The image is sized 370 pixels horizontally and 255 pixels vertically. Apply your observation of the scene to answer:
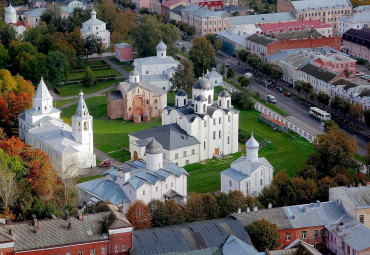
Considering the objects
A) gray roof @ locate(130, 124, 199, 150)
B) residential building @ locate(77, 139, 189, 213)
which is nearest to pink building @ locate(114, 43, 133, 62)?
gray roof @ locate(130, 124, 199, 150)

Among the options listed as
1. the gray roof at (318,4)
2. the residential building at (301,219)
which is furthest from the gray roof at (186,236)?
the gray roof at (318,4)

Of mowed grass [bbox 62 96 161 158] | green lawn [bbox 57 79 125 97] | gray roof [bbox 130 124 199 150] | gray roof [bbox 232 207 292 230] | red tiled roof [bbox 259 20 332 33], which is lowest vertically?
green lawn [bbox 57 79 125 97]

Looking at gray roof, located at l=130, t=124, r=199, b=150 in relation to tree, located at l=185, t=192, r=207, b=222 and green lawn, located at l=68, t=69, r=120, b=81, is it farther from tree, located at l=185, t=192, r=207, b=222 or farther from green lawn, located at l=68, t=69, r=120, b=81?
green lawn, located at l=68, t=69, r=120, b=81

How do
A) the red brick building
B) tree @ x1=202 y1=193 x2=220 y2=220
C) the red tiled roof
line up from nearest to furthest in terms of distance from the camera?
the red brick building, tree @ x1=202 y1=193 x2=220 y2=220, the red tiled roof

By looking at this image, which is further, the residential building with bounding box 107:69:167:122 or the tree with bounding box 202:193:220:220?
the residential building with bounding box 107:69:167:122

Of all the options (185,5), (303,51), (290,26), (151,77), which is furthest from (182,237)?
(185,5)

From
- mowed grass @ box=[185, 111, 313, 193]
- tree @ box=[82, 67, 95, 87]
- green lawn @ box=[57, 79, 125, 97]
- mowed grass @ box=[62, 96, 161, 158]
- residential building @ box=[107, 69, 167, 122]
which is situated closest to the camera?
mowed grass @ box=[185, 111, 313, 193]

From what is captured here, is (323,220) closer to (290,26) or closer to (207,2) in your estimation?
(290,26)

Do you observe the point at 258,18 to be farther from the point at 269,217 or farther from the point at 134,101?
the point at 269,217
